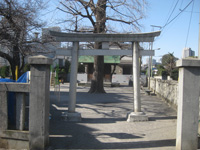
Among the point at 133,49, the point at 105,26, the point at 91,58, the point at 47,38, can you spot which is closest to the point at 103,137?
the point at 133,49

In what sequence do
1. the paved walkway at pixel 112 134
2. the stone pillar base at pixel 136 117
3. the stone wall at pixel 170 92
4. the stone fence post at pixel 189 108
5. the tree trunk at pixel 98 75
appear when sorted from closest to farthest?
1. the stone fence post at pixel 189 108
2. the paved walkway at pixel 112 134
3. the stone pillar base at pixel 136 117
4. the stone wall at pixel 170 92
5. the tree trunk at pixel 98 75

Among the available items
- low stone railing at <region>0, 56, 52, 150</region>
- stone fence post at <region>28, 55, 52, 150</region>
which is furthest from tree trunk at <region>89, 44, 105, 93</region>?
stone fence post at <region>28, 55, 52, 150</region>

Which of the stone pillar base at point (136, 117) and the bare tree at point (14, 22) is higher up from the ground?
the bare tree at point (14, 22)

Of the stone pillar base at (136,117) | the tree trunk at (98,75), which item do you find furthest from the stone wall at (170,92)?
the tree trunk at (98,75)

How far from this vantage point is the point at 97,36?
809 centimetres

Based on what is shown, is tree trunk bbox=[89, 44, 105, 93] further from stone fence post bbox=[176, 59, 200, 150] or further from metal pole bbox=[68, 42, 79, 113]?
stone fence post bbox=[176, 59, 200, 150]

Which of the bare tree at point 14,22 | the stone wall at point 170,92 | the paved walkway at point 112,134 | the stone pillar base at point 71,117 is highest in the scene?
the bare tree at point 14,22

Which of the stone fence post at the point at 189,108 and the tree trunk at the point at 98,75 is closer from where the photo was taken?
the stone fence post at the point at 189,108

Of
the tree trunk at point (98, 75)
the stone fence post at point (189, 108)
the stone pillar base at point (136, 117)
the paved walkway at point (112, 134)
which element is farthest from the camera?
the tree trunk at point (98, 75)

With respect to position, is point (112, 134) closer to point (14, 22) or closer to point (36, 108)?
point (36, 108)

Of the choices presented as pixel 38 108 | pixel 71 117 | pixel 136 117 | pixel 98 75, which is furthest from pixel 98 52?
pixel 98 75

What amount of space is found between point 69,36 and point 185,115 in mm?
5102

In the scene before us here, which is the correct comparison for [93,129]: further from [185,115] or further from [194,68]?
[194,68]

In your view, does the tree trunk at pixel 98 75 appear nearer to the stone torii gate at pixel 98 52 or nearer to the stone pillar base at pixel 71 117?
the stone torii gate at pixel 98 52
